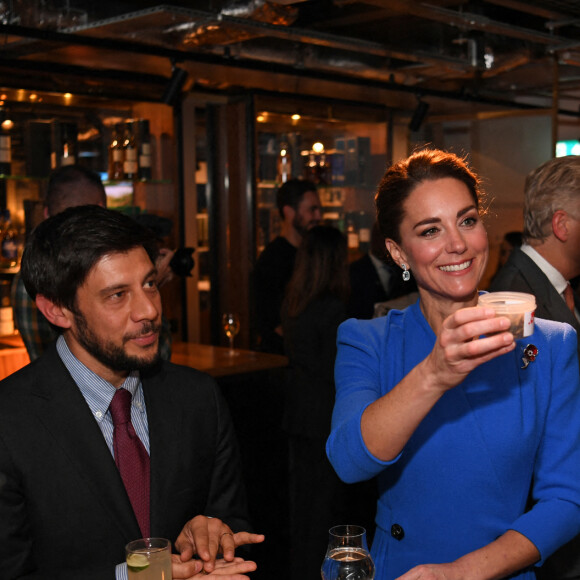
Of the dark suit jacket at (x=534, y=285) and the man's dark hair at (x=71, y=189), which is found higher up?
the man's dark hair at (x=71, y=189)

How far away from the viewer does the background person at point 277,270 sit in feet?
15.7

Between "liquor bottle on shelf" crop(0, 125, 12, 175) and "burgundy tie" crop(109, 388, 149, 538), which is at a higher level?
"liquor bottle on shelf" crop(0, 125, 12, 175)

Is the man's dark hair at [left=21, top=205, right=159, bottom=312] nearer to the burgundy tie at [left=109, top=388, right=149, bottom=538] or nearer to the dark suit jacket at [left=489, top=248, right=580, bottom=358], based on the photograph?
the burgundy tie at [left=109, top=388, right=149, bottom=538]

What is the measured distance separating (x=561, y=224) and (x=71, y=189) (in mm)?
2092

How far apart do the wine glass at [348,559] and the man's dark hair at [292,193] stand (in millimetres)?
3690

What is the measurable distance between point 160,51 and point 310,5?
1.36 m

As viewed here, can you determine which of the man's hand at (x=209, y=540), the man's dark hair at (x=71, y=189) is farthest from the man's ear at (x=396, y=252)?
the man's dark hair at (x=71, y=189)

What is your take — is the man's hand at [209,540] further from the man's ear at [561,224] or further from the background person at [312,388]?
the background person at [312,388]

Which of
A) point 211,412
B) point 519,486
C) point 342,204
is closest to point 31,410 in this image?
point 211,412

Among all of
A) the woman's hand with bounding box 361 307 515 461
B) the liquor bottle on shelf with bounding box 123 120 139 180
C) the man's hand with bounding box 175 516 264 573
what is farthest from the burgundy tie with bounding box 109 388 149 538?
the liquor bottle on shelf with bounding box 123 120 139 180

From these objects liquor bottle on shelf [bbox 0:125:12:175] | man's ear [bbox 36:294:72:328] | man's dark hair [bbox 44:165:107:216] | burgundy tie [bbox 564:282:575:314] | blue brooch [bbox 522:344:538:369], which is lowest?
blue brooch [bbox 522:344:538:369]

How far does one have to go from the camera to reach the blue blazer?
5.78ft

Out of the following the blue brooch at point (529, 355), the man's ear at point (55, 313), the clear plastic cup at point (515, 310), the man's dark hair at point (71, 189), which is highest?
the man's dark hair at point (71, 189)

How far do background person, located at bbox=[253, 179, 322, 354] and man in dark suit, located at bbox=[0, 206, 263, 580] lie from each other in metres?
2.60
